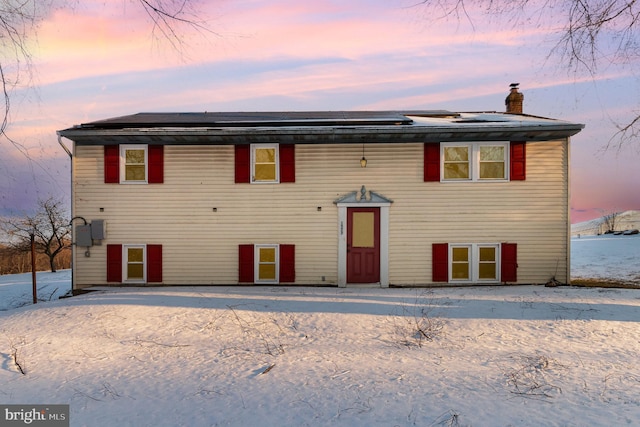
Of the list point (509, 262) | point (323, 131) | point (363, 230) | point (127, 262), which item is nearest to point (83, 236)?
point (127, 262)

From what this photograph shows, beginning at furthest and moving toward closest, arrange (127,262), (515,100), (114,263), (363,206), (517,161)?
(515,100) → (127,262) → (114,263) → (363,206) → (517,161)

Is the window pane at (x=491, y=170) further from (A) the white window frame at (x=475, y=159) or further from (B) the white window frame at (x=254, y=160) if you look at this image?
(B) the white window frame at (x=254, y=160)

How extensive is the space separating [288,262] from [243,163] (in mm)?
3401

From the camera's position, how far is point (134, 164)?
41.1ft

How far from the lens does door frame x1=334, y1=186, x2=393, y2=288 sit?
480 inches

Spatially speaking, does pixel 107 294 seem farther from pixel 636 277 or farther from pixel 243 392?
pixel 636 277

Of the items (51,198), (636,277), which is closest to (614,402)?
(636,277)

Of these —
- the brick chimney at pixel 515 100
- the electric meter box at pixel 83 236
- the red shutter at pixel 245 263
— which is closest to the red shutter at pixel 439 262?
the red shutter at pixel 245 263

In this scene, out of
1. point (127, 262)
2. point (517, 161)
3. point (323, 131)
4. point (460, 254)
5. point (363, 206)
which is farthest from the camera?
point (127, 262)

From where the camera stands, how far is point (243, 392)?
478cm

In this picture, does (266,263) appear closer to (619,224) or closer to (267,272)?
(267,272)

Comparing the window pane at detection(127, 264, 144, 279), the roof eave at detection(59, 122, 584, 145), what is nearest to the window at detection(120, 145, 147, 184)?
the roof eave at detection(59, 122, 584, 145)

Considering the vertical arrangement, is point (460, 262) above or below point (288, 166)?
below

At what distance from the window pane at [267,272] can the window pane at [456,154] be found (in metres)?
6.41
